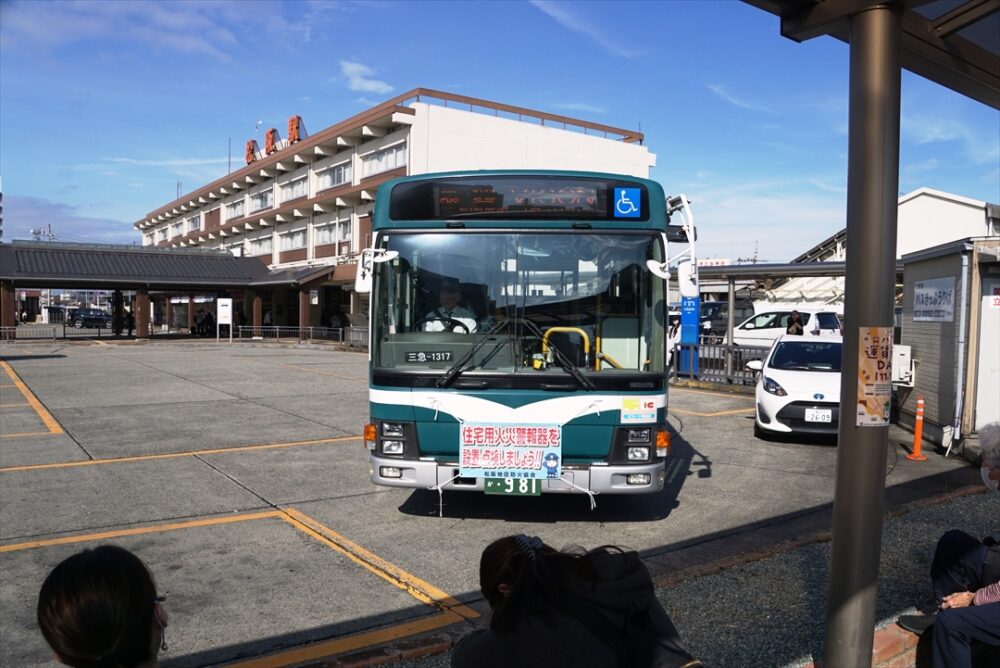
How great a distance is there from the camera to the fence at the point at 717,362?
1809 centimetres

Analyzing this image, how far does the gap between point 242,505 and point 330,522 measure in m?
1.16

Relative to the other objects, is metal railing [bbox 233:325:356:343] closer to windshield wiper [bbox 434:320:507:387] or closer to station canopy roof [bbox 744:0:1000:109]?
windshield wiper [bbox 434:320:507:387]

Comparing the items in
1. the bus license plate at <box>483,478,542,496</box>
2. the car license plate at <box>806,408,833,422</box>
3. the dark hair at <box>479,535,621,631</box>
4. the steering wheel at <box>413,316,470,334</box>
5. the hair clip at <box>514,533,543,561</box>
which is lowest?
the bus license plate at <box>483,478,542,496</box>

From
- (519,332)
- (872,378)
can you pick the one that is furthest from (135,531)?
(872,378)

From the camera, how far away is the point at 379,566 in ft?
19.0

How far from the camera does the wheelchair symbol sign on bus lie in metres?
6.74

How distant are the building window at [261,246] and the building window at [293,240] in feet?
8.14

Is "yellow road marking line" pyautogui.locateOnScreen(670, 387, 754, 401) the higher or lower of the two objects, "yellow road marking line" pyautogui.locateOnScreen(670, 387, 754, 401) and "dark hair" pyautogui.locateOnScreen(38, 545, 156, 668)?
the lower

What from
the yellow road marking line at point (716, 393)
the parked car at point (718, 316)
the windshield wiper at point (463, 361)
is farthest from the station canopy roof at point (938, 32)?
the parked car at point (718, 316)

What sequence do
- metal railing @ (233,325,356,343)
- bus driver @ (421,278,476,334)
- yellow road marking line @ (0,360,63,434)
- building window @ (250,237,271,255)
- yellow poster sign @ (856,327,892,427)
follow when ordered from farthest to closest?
1. building window @ (250,237,271,255)
2. metal railing @ (233,325,356,343)
3. yellow road marking line @ (0,360,63,434)
4. bus driver @ (421,278,476,334)
5. yellow poster sign @ (856,327,892,427)

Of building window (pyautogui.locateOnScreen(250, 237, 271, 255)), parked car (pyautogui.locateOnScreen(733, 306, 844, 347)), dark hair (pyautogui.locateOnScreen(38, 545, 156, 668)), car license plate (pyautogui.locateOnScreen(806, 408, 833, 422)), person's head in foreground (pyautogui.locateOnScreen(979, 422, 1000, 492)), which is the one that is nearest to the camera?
dark hair (pyautogui.locateOnScreen(38, 545, 156, 668))

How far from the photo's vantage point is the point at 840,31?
11.5 feet

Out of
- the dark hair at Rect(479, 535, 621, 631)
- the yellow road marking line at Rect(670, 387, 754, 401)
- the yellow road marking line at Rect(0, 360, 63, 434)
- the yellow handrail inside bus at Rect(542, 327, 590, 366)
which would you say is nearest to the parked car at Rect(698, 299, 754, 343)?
the yellow road marking line at Rect(670, 387, 754, 401)

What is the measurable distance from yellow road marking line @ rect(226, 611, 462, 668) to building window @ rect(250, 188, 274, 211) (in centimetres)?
5341
